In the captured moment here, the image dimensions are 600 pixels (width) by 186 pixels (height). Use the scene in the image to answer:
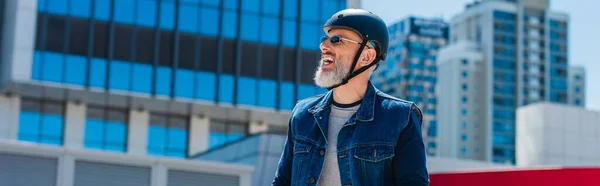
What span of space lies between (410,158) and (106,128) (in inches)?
1690

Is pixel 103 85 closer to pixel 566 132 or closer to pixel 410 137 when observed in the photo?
pixel 566 132

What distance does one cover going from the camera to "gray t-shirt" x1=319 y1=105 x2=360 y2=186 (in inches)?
193

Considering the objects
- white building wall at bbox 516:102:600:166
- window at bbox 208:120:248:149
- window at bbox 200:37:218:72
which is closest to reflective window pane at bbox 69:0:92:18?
window at bbox 200:37:218:72

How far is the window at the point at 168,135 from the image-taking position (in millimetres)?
47812

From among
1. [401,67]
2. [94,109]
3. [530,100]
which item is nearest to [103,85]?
[94,109]

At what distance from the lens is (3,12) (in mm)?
47031

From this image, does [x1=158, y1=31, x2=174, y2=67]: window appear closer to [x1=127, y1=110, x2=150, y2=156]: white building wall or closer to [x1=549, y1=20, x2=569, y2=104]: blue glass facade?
[x1=127, y1=110, x2=150, y2=156]: white building wall

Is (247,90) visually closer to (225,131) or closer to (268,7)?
(225,131)

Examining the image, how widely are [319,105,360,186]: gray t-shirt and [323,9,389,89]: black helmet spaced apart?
0.16 meters

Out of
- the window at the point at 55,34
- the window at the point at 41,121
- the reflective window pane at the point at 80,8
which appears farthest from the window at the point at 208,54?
the window at the point at 41,121

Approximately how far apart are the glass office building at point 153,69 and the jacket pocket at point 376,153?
135ft

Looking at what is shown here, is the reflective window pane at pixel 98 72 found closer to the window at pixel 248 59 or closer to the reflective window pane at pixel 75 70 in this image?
the reflective window pane at pixel 75 70

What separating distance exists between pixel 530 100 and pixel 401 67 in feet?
75.4

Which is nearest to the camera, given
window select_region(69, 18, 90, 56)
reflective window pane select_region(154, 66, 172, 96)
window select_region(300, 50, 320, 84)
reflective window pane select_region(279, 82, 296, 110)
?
window select_region(69, 18, 90, 56)
